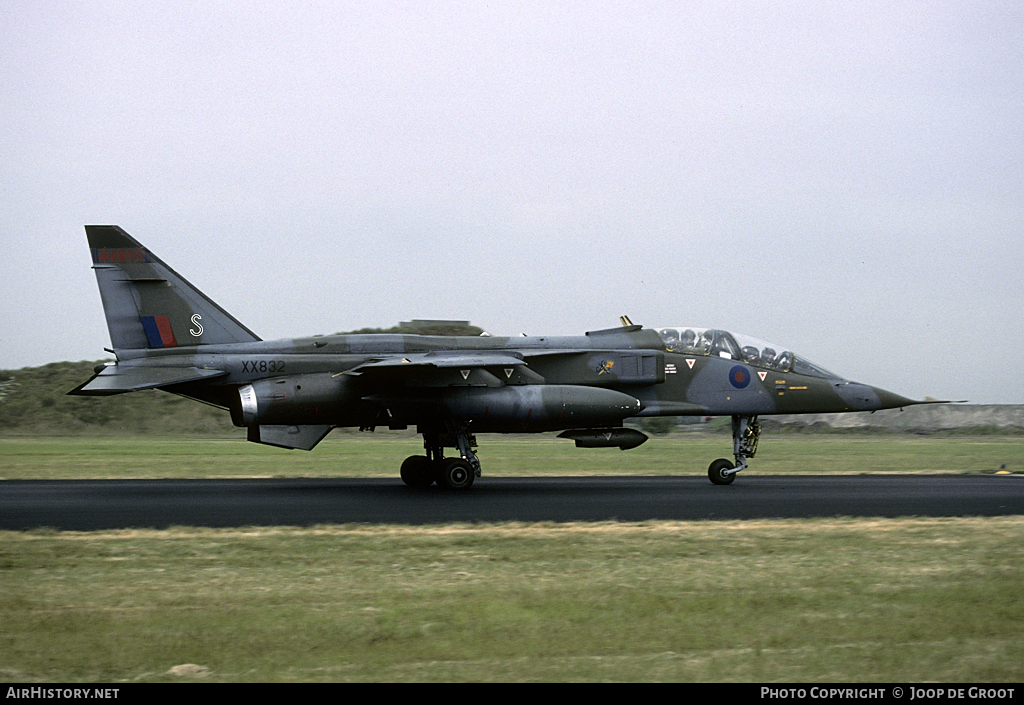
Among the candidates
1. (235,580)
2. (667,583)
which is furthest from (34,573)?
(667,583)

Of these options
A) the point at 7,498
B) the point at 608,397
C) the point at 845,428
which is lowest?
the point at 845,428

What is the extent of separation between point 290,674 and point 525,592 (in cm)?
268

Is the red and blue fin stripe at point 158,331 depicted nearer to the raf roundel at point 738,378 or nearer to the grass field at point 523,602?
the grass field at point 523,602

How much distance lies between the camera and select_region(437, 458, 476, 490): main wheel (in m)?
18.2

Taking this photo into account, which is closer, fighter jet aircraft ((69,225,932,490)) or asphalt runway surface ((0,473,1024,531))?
asphalt runway surface ((0,473,1024,531))

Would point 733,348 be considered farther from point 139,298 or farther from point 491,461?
point 139,298

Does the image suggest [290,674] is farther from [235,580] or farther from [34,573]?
[34,573]

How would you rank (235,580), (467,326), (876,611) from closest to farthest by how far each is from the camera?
(876,611) → (235,580) → (467,326)

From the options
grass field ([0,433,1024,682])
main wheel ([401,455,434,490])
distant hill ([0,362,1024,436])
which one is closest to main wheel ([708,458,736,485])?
main wheel ([401,455,434,490])

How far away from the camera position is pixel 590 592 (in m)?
7.85

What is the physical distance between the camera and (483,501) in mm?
15711

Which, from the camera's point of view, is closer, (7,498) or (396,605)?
(396,605)

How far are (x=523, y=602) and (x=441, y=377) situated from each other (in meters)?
11.0

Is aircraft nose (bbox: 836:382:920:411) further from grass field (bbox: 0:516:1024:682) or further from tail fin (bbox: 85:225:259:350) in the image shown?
tail fin (bbox: 85:225:259:350)
